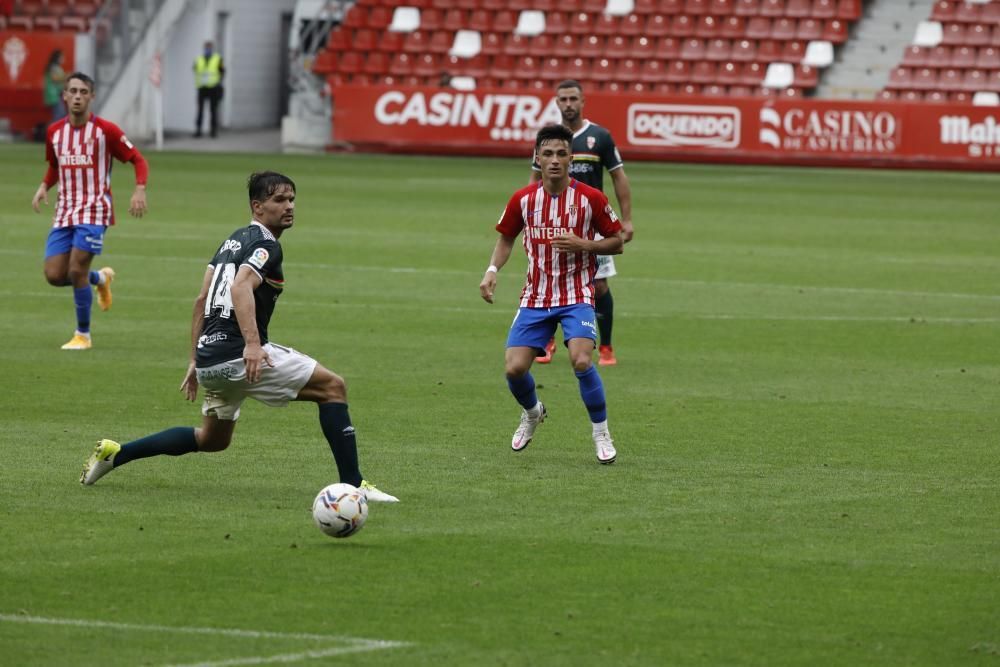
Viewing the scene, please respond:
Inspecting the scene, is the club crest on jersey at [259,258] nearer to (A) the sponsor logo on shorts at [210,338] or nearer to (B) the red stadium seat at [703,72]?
(A) the sponsor logo on shorts at [210,338]

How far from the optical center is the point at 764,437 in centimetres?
1057

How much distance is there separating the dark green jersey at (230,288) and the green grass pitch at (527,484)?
0.74 meters

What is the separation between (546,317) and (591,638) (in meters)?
4.00

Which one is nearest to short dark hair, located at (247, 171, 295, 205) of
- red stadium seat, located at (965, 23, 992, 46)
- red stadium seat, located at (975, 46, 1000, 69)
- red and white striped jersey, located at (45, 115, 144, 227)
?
red and white striped jersey, located at (45, 115, 144, 227)

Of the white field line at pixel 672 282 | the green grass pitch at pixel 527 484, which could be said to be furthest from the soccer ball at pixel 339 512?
the white field line at pixel 672 282

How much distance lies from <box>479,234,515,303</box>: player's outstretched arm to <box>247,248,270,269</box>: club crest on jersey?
6.38ft

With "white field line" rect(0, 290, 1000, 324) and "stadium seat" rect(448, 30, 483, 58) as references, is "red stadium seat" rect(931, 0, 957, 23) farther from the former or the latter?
"white field line" rect(0, 290, 1000, 324)

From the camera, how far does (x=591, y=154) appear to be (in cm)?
1385

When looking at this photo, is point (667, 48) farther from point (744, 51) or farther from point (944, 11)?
point (944, 11)

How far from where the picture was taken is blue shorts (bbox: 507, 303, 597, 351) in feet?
32.9

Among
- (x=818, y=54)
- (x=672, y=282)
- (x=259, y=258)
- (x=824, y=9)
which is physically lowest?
(x=672, y=282)

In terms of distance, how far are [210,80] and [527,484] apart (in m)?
34.2

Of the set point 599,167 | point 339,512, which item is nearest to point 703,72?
point 599,167

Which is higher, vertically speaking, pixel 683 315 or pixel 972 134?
pixel 972 134
